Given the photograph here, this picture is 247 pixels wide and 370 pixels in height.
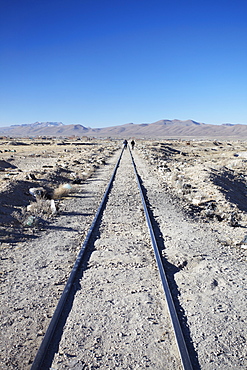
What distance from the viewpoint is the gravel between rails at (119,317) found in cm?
389

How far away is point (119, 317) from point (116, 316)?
50 millimetres

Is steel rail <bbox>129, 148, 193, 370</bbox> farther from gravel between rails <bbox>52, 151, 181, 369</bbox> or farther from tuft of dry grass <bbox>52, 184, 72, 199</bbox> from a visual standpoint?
tuft of dry grass <bbox>52, 184, 72, 199</bbox>

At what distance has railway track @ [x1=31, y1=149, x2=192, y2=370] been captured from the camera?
3875 millimetres

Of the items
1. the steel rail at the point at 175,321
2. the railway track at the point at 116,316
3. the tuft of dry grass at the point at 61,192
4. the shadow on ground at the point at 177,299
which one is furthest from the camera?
the tuft of dry grass at the point at 61,192

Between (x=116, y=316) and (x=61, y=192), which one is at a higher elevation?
(x=116, y=316)

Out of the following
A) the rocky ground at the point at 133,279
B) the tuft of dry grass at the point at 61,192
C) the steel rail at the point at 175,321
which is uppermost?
the steel rail at the point at 175,321

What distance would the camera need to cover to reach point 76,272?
6.29 meters

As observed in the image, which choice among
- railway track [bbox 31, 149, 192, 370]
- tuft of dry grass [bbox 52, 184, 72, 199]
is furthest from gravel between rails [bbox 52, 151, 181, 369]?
tuft of dry grass [bbox 52, 184, 72, 199]

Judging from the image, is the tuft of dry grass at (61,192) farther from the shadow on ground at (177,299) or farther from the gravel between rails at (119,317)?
the gravel between rails at (119,317)

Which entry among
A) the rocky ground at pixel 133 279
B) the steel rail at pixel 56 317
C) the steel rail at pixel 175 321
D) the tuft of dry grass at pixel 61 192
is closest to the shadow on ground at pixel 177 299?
the rocky ground at pixel 133 279

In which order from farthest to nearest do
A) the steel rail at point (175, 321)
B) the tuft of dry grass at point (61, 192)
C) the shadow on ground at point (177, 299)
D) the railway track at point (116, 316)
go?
the tuft of dry grass at point (61, 192) < the shadow on ground at point (177, 299) < the railway track at point (116, 316) < the steel rail at point (175, 321)

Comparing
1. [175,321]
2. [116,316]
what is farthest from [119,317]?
[175,321]

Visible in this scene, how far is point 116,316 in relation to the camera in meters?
4.80

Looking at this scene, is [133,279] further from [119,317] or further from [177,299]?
[119,317]
